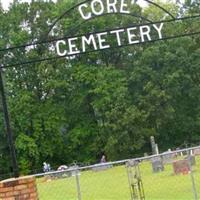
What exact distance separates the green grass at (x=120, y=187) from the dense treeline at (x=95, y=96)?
27.1 m

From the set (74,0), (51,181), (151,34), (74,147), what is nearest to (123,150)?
(74,147)

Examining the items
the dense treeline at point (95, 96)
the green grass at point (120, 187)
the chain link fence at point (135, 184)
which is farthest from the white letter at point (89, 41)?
the dense treeline at point (95, 96)

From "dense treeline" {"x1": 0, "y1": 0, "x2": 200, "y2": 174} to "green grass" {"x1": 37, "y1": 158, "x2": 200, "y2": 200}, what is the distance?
27.1 m

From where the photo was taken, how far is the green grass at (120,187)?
1860 centimetres

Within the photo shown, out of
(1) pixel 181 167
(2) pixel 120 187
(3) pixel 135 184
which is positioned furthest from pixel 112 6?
(1) pixel 181 167

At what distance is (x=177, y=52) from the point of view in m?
56.8

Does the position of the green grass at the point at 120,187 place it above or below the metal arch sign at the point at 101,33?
below

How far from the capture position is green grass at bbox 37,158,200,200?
18.6 m

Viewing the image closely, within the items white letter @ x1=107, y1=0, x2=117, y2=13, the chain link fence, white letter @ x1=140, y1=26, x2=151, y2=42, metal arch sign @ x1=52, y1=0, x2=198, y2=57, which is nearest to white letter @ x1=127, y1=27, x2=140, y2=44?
metal arch sign @ x1=52, y1=0, x2=198, y2=57

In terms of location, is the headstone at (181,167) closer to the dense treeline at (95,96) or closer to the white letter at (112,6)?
the white letter at (112,6)

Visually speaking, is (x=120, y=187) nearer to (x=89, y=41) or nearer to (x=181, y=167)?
(x=181, y=167)

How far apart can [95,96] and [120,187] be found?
37.8 meters

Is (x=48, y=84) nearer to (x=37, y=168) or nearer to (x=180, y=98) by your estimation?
(x=37, y=168)

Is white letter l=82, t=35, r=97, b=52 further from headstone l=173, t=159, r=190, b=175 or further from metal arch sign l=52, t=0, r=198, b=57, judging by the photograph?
headstone l=173, t=159, r=190, b=175
